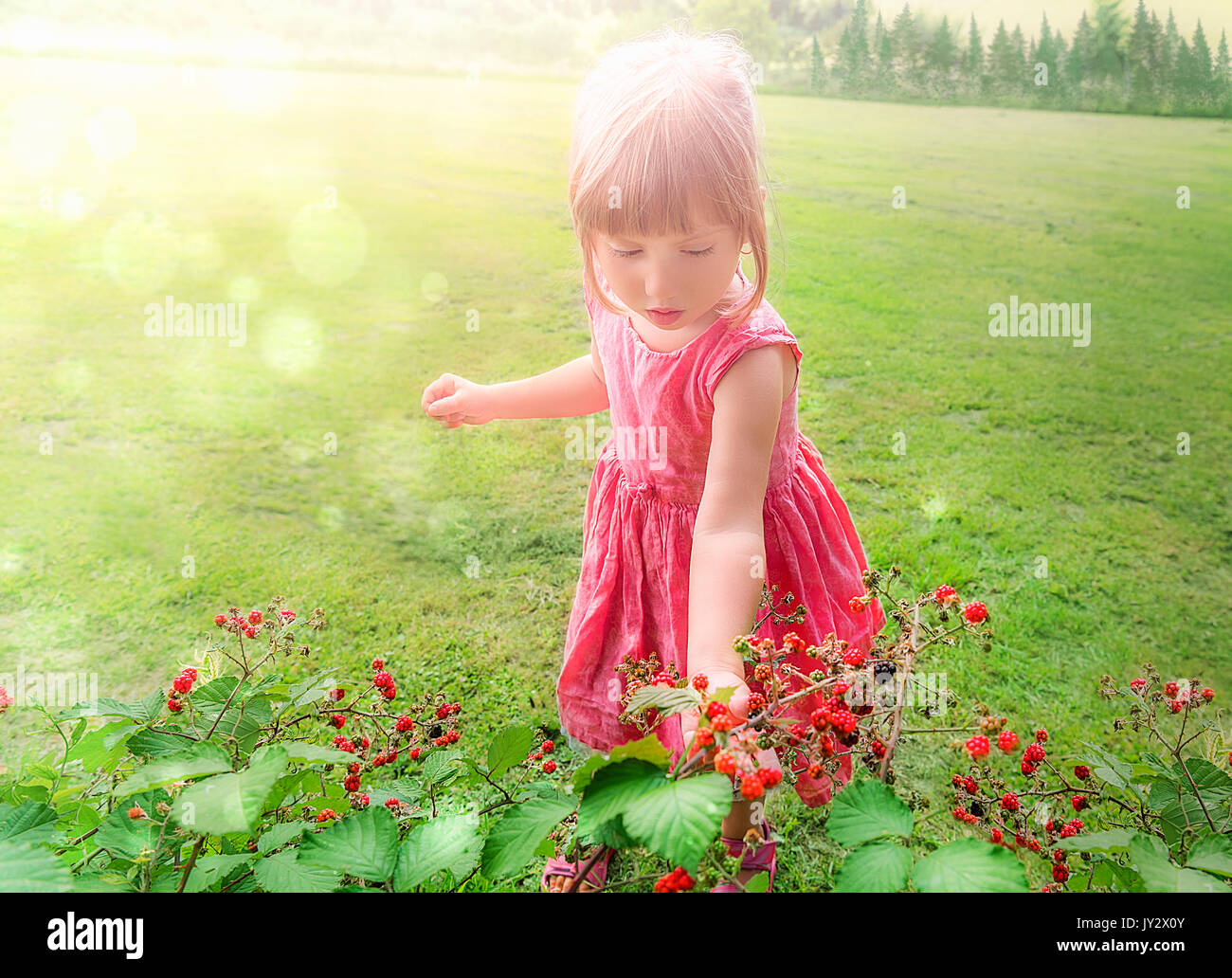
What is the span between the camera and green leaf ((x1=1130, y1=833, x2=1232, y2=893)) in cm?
74

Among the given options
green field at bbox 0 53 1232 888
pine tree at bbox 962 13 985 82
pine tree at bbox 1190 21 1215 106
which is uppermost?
pine tree at bbox 962 13 985 82

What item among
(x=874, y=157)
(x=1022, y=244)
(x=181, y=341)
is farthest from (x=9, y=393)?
(x=874, y=157)

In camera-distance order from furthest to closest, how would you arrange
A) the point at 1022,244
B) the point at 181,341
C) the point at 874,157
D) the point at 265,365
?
the point at 874,157 < the point at 1022,244 < the point at 181,341 < the point at 265,365

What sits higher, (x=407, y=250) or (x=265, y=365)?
(x=407, y=250)

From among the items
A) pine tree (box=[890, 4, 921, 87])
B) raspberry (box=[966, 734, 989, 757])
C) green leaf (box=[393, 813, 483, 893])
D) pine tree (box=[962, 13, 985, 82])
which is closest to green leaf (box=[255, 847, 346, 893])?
green leaf (box=[393, 813, 483, 893])

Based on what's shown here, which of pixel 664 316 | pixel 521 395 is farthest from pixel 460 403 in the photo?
pixel 664 316

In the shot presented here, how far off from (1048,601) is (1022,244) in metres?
6.62

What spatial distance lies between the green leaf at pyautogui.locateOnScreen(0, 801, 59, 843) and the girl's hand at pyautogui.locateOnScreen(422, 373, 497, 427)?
1.27 meters

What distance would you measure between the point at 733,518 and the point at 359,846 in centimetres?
82

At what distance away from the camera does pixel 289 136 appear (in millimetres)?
13250

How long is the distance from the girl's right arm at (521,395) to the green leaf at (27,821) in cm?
129

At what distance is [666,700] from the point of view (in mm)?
836

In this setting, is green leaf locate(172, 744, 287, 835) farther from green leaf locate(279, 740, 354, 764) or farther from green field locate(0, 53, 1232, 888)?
green field locate(0, 53, 1232, 888)
